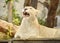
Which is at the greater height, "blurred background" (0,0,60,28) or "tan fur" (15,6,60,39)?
"blurred background" (0,0,60,28)

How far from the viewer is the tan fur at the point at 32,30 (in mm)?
3318

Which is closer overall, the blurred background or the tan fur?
the tan fur

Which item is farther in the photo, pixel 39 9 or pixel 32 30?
pixel 39 9

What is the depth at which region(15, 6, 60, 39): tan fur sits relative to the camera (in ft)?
10.9

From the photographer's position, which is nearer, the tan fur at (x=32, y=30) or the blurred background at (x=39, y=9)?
the tan fur at (x=32, y=30)

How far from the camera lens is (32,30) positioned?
11.0ft

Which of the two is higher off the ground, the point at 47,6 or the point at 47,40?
the point at 47,6

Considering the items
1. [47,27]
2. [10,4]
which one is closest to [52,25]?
[47,27]

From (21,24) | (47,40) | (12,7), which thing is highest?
(12,7)

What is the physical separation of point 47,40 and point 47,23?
0.33 m

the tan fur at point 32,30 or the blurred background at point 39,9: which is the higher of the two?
the blurred background at point 39,9

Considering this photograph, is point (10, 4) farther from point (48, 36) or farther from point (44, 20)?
point (48, 36)

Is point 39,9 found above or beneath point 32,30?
above

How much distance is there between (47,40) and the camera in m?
3.25
